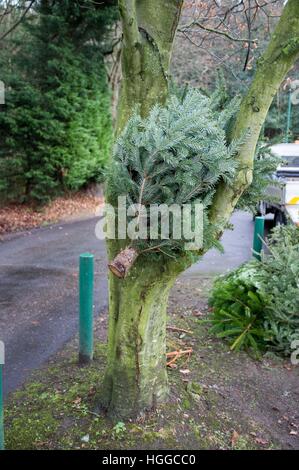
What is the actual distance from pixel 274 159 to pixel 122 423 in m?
2.04

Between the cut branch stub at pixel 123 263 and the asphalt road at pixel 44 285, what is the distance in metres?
1.94

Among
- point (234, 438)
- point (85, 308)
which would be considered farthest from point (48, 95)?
point (234, 438)

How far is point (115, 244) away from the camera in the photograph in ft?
10.1

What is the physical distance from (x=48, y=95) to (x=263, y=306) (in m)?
8.55

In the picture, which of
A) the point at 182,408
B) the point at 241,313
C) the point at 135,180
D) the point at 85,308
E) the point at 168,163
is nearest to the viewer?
the point at 168,163

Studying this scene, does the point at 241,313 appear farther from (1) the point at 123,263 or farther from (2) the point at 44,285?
(2) the point at 44,285

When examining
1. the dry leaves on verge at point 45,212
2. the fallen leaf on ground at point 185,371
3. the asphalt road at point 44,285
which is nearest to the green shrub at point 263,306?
the fallen leaf on ground at point 185,371

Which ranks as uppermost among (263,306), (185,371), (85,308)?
(85,308)

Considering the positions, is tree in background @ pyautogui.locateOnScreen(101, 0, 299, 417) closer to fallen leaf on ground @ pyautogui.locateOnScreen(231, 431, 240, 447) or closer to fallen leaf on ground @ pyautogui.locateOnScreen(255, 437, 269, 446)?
fallen leaf on ground @ pyautogui.locateOnScreen(231, 431, 240, 447)

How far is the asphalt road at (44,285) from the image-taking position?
184 inches

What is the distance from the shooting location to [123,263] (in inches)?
98.7

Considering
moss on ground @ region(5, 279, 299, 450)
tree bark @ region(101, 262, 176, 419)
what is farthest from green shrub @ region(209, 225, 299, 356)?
tree bark @ region(101, 262, 176, 419)

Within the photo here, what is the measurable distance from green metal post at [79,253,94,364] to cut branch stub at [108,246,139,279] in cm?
148

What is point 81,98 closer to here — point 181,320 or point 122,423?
point 181,320
